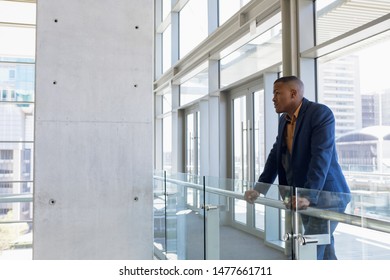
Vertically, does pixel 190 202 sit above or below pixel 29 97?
below

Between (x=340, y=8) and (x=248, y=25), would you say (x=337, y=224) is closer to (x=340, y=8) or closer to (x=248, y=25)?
(x=340, y=8)

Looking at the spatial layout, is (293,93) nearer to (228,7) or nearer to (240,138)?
(240,138)

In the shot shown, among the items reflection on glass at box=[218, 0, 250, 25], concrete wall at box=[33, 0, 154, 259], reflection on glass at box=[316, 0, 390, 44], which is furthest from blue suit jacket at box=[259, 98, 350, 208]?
reflection on glass at box=[218, 0, 250, 25]

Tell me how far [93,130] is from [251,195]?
1.08 m

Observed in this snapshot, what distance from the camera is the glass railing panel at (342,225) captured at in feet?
4.44

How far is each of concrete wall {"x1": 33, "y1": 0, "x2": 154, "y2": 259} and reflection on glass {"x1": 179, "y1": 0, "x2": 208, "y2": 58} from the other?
4768 mm

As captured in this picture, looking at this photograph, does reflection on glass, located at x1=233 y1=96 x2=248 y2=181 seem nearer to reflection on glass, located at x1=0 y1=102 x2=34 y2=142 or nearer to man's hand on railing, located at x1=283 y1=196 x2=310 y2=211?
man's hand on railing, located at x1=283 y1=196 x2=310 y2=211

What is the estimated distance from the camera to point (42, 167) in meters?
2.42

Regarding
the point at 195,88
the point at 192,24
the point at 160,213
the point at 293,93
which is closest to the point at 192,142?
the point at 195,88

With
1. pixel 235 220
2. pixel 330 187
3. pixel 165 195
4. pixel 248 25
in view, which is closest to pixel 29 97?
pixel 248 25

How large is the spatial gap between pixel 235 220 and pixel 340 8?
2.52 metres

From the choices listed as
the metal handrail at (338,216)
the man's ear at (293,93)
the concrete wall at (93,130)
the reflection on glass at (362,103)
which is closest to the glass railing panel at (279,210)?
the metal handrail at (338,216)

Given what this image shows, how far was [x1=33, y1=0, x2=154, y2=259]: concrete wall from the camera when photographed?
95.3 inches
